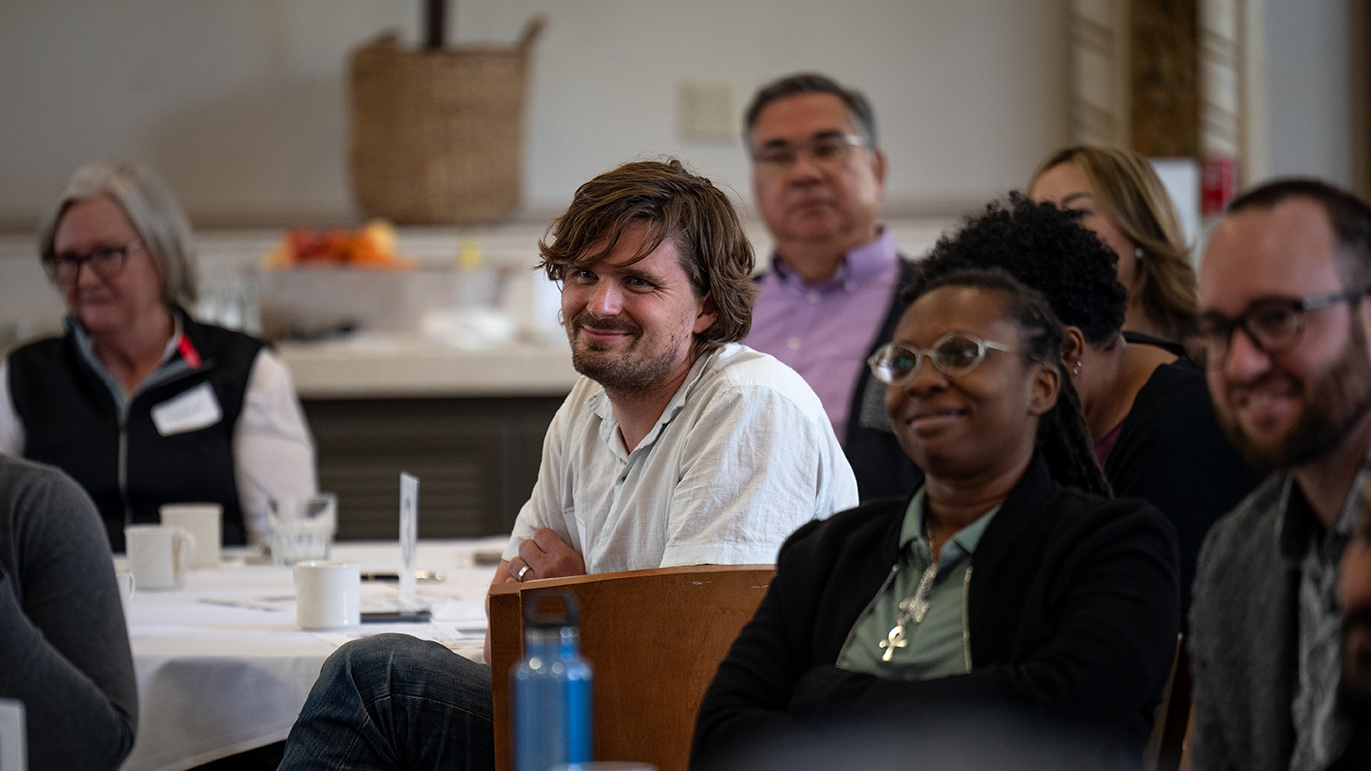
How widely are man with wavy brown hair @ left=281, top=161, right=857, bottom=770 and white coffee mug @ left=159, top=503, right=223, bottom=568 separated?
67 cm

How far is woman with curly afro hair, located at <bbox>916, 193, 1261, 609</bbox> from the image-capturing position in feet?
5.41

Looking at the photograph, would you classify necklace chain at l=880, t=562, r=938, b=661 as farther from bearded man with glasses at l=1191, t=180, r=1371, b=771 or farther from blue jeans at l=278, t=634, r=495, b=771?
blue jeans at l=278, t=634, r=495, b=771

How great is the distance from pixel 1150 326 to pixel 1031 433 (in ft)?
3.26

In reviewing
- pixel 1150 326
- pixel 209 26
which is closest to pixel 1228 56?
pixel 1150 326

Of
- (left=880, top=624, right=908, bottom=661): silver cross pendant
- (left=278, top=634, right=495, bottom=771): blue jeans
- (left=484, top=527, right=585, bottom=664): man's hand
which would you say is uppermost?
(left=880, top=624, right=908, bottom=661): silver cross pendant

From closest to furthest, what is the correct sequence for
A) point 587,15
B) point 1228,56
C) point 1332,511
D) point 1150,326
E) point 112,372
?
1. point 1332,511
2. point 1150,326
3. point 112,372
4. point 1228,56
5. point 587,15

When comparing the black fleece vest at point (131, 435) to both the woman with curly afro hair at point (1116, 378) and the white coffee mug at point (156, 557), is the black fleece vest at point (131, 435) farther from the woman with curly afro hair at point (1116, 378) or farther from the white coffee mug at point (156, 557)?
the woman with curly afro hair at point (1116, 378)

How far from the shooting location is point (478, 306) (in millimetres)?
4047

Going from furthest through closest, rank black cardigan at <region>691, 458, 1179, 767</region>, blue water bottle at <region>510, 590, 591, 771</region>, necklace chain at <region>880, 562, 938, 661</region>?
necklace chain at <region>880, 562, 938, 661</region>, black cardigan at <region>691, 458, 1179, 767</region>, blue water bottle at <region>510, 590, 591, 771</region>

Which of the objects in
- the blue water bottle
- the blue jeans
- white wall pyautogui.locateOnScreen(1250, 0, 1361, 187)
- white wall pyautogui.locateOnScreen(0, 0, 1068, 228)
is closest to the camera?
the blue water bottle

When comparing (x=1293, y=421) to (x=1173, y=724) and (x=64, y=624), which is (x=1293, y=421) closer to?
(x=1173, y=724)

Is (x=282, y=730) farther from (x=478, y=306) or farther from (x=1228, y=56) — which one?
(x=1228, y=56)

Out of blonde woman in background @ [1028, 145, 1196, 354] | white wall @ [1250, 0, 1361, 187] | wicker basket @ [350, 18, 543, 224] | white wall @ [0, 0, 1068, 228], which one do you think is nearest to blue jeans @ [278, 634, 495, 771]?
blonde woman in background @ [1028, 145, 1196, 354]

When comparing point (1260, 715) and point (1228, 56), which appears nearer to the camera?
point (1260, 715)
